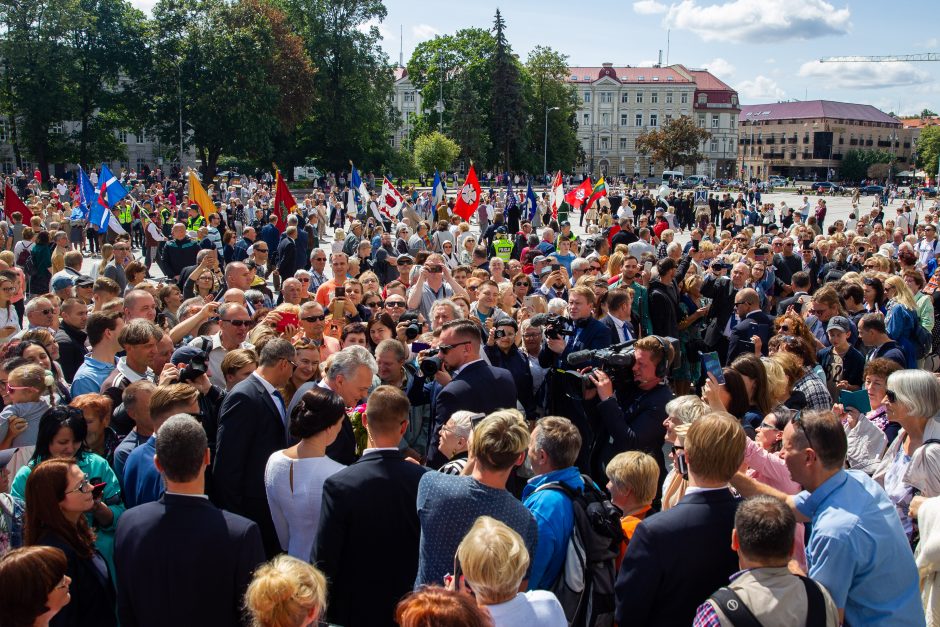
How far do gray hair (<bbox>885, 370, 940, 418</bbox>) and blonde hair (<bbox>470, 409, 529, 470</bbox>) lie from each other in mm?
2279

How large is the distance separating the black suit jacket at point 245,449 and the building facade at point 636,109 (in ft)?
352

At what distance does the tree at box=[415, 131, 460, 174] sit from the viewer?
187ft

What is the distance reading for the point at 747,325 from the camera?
7.75 meters

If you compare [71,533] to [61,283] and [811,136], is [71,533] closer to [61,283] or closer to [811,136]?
[61,283]

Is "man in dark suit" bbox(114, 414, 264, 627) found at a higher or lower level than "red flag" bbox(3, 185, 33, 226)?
lower

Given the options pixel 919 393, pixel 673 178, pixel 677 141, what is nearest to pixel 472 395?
pixel 919 393

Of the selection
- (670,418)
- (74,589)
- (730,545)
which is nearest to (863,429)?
(670,418)

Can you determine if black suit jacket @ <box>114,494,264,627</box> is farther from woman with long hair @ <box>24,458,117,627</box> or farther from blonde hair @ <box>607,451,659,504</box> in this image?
blonde hair @ <box>607,451,659,504</box>

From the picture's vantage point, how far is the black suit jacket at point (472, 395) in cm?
469

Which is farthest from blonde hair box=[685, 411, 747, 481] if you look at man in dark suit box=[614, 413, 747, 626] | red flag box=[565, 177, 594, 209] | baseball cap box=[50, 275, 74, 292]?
red flag box=[565, 177, 594, 209]

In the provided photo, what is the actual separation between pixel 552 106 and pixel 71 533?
266ft

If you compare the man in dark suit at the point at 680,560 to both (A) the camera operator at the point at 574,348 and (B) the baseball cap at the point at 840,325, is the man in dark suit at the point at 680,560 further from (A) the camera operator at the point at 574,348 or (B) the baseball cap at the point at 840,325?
(B) the baseball cap at the point at 840,325

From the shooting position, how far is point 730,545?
313 cm

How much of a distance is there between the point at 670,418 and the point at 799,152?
142636 millimetres
